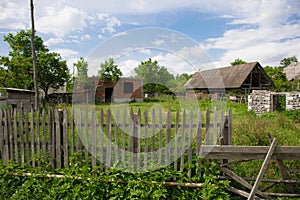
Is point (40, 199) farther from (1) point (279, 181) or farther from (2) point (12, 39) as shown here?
(2) point (12, 39)

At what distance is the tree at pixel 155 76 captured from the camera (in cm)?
564

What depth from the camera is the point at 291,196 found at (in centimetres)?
407

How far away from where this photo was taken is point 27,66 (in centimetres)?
2300

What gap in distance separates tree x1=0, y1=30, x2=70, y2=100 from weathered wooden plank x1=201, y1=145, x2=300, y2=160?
2290cm

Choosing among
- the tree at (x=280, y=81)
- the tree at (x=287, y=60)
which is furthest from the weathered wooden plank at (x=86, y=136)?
the tree at (x=287, y=60)

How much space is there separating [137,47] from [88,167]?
2560 millimetres

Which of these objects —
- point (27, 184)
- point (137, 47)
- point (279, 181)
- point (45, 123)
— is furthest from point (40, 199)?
point (279, 181)

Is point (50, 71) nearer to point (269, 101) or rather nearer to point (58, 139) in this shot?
point (269, 101)

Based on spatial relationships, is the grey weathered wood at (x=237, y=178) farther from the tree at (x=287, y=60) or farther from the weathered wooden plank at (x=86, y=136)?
the tree at (x=287, y=60)

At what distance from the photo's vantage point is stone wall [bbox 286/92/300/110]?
45.0 ft

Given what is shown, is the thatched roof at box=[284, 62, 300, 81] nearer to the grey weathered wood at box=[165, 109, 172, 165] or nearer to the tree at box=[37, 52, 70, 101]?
the tree at box=[37, 52, 70, 101]

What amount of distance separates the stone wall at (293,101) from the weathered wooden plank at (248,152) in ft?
38.3

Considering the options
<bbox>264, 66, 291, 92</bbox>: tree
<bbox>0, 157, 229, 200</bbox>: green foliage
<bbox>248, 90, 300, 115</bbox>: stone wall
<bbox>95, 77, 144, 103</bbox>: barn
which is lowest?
<bbox>0, 157, 229, 200</bbox>: green foliage

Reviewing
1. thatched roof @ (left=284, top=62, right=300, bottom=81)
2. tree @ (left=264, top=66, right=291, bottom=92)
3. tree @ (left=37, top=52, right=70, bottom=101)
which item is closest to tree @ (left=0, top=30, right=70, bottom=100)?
tree @ (left=37, top=52, right=70, bottom=101)
